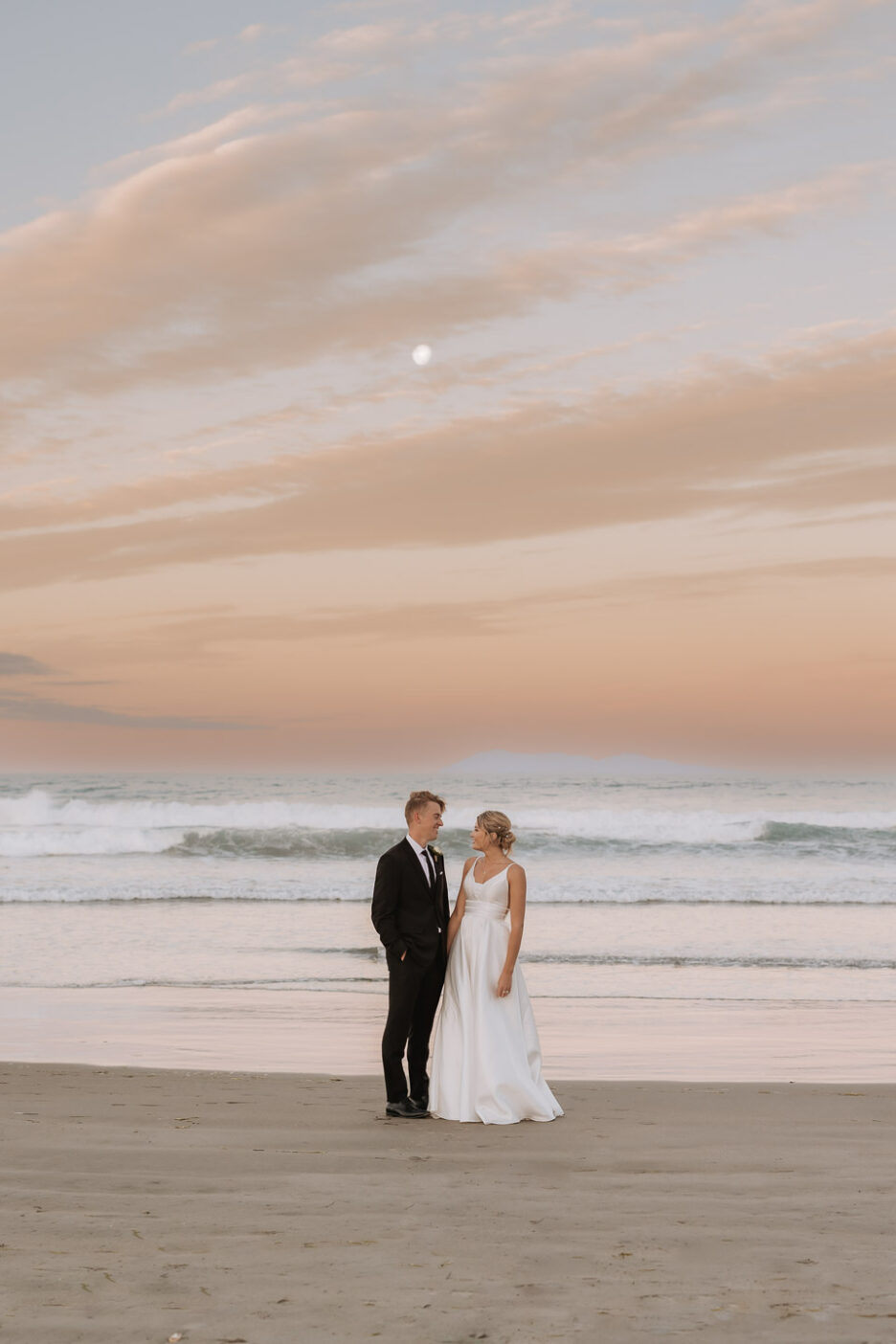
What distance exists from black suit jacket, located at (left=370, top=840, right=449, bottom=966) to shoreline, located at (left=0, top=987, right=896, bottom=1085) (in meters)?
2.25

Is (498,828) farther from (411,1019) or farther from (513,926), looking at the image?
(411,1019)

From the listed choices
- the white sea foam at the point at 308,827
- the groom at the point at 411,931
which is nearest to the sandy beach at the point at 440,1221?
the groom at the point at 411,931

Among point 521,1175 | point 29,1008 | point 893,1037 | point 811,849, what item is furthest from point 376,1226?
point 811,849

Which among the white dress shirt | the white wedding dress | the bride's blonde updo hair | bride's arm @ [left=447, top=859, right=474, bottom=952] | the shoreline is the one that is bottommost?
the shoreline

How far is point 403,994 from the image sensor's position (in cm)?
704

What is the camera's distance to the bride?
7.02 m

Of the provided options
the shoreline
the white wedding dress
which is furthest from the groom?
the shoreline

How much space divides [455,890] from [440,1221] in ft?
62.9

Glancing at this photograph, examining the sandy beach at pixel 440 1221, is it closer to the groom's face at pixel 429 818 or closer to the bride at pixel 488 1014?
the bride at pixel 488 1014

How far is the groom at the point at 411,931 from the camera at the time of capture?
7027mm

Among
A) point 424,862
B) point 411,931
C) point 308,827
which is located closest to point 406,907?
point 411,931

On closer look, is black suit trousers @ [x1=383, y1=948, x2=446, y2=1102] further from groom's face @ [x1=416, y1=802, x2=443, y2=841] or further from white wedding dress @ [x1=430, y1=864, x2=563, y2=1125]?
groom's face @ [x1=416, y1=802, x2=443, y2=841]

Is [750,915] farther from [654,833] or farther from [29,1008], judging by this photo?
[654,833]

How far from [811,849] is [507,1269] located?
30.4 metres
